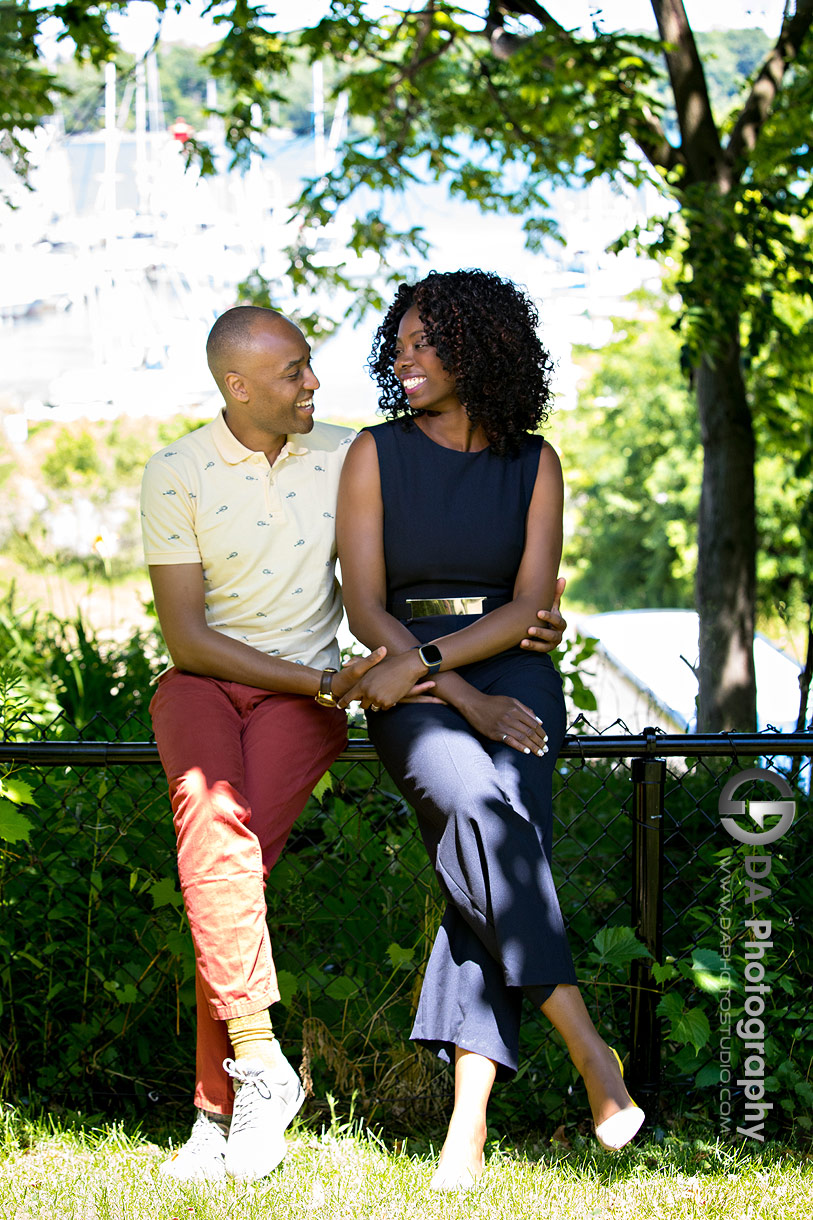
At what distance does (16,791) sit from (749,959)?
1.75 metres

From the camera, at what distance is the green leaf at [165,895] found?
2.71 m

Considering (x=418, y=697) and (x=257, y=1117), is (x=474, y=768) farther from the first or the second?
(x=257, y=1117)

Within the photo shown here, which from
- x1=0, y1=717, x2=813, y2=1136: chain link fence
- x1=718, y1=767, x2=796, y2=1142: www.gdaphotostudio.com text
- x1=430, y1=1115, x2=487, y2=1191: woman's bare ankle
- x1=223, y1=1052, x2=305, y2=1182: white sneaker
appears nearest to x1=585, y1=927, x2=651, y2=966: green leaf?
x1=0, y1=717, x2=813, y2=1136: chain link fence

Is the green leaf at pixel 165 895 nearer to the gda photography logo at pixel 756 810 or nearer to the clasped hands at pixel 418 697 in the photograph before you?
the clasped hands at pixel 418 697

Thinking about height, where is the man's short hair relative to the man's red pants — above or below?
above

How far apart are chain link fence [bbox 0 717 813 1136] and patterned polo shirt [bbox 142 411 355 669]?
34 centimetres

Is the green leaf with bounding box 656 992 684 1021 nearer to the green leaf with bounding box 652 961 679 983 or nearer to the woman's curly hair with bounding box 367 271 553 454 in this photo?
the green leaf with bounding box 652 961 679 983

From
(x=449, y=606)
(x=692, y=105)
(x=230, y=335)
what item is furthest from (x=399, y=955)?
(x=692, y=105)

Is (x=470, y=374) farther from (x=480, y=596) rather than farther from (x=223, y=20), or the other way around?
(x=223, y=20)

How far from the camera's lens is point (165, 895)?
8.94 feet

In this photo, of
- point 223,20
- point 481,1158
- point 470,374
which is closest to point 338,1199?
point 481,1158

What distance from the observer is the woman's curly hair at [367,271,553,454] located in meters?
2.82

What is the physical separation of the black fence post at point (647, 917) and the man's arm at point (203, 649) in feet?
2.26

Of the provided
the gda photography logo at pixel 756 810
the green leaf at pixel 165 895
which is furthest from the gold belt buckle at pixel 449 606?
the green leaf at pixel 165 895
